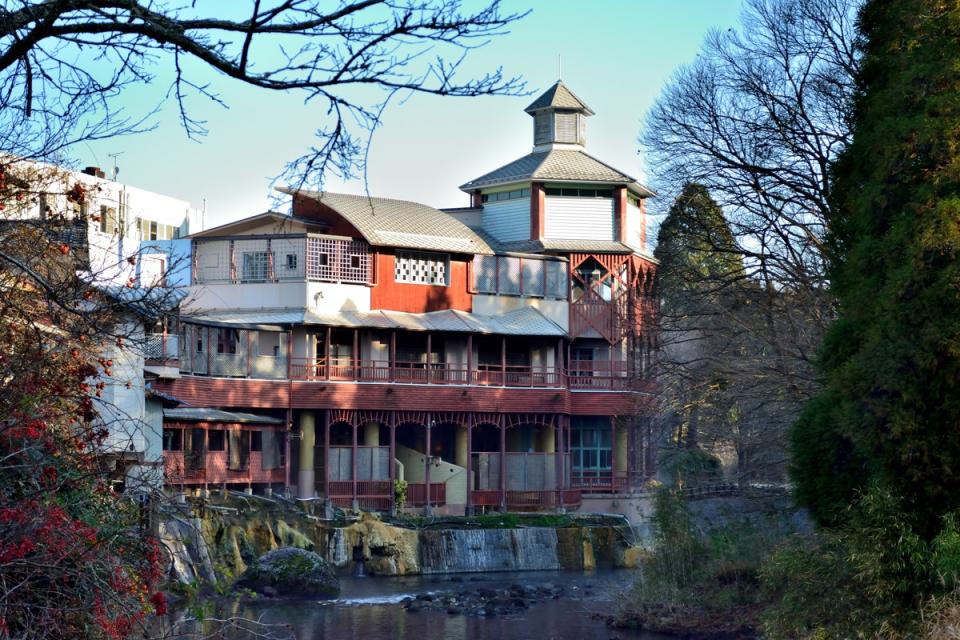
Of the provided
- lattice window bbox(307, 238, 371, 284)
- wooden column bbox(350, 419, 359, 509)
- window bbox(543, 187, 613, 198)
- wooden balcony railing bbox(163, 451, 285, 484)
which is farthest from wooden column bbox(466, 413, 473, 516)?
window bbox(543, 187, 613, 198)

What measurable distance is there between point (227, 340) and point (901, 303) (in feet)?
95.9

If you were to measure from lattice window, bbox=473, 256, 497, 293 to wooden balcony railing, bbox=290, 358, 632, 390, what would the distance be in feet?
9.91

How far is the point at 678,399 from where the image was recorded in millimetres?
30141

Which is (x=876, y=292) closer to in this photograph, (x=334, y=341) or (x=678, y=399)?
(x=678, y=399)

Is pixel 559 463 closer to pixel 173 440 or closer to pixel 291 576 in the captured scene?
pixel 173 440

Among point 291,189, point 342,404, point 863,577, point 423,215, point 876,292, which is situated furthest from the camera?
point 423,215

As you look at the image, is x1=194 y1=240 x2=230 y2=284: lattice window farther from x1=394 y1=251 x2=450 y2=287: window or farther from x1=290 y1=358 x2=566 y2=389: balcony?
x1=394 y1=251 x2=450 y2=287: window

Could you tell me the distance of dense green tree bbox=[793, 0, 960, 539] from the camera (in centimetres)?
1816

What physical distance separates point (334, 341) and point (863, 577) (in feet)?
106

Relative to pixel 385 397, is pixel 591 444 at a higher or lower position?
lower

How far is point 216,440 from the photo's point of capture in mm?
41562

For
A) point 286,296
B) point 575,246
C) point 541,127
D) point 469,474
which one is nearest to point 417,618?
point 469,474

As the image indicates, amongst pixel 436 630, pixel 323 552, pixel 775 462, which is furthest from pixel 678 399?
pixel 323 552

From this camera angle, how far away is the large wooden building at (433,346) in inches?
1781
